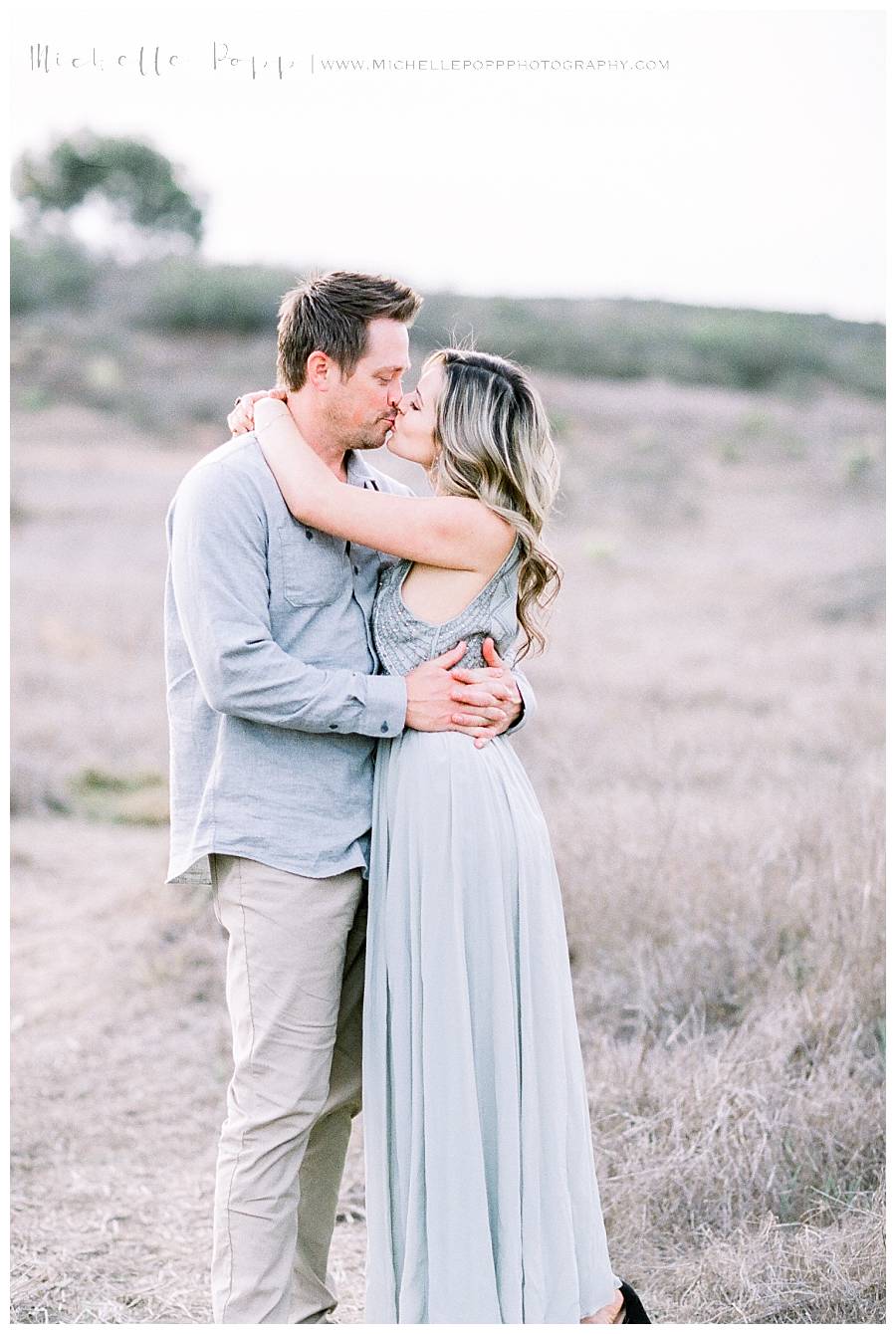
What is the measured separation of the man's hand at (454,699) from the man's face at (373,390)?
51 cm

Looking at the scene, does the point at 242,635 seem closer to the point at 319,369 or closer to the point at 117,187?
the point at 319,369

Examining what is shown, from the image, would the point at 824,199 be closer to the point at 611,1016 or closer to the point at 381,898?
the point at 611,1016

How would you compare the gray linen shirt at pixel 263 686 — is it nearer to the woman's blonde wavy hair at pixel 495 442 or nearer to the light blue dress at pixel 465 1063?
the light blue dress at pixel 465 1063

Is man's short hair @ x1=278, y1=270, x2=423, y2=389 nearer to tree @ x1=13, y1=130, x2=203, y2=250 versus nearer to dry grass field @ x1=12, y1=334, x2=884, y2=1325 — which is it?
dry grass field @ x1=12, y1=334, x2=884, y2=1325

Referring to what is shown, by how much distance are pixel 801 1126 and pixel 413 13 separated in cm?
303

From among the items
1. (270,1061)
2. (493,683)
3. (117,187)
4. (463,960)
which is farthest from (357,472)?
(117,187)

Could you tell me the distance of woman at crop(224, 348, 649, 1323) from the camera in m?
2.64

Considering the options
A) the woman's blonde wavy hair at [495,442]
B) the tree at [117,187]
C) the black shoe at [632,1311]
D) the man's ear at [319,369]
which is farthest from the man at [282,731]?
the tree at [117,187]

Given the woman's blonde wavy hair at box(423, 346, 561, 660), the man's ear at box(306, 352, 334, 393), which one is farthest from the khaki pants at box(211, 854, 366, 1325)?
the man's ear at box(306, 352, 334, 393)

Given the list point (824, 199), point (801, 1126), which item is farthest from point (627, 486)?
point (801, 1126)

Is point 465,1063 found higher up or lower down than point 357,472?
lower down

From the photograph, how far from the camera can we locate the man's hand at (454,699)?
2.73 metres

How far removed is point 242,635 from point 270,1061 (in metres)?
0.87

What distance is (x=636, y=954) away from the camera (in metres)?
4.49
